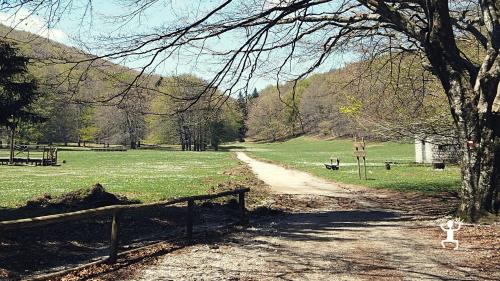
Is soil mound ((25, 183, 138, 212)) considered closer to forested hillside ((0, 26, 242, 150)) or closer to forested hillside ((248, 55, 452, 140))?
forested hillside ((0, 26, 242, 150))

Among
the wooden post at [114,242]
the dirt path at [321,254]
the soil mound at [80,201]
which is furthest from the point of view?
the soil mound at [80,201]

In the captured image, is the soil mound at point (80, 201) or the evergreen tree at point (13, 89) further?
the soil mound at point (80, 201)

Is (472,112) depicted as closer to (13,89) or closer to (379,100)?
(379,100)

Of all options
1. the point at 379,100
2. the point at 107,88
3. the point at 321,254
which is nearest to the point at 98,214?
the point at 107,88

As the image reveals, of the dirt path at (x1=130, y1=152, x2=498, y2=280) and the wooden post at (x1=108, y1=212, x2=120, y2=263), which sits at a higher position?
the wooden post at (x1=108, y1=212, x2=120, y2=263)

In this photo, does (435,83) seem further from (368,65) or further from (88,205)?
(88,205)

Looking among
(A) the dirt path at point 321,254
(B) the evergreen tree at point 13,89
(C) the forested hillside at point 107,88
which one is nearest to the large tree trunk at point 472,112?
(A) the dirt path at point 321,254

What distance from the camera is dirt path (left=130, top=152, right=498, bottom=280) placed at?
6383 millimetres

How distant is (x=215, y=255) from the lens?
775cm

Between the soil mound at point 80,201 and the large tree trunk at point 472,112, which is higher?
the large tree trunk at point 472,112

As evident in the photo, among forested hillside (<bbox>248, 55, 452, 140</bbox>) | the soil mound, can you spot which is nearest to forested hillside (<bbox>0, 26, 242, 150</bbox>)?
forested hillside (<bbox>248, 55, 452, 140</bbox>)

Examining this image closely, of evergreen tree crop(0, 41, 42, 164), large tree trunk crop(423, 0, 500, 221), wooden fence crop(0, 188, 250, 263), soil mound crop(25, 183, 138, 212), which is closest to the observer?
wooden fence crop(0, 188, 250, 263)

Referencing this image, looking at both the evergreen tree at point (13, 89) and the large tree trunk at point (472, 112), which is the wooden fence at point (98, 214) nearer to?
the evergreen tree at point (13, 89)

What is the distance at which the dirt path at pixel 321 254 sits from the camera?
20.9 feet
